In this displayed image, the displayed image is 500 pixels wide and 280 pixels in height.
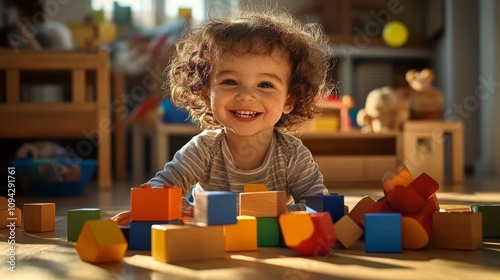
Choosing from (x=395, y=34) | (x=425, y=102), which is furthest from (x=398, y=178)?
(x=395, y=34)

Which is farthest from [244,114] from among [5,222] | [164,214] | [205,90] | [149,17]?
[149,17]

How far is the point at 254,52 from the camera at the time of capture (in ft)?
4.51

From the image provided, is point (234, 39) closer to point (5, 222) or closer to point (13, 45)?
point (5, 222)

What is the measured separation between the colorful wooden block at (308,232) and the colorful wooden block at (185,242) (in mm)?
98

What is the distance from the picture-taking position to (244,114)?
1391mm

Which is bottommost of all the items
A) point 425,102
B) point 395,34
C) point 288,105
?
point 288,105

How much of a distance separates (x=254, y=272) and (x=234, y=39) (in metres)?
0.64

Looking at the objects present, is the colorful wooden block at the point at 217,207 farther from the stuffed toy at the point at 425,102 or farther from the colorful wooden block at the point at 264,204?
the stuffed toy at the point at 425,102

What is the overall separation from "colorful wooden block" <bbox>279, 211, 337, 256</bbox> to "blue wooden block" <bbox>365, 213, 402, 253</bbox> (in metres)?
0.05

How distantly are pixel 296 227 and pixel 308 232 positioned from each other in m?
0.02

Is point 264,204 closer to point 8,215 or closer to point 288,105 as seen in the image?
point 288,105

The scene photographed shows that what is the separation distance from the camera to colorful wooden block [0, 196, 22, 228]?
1389mm

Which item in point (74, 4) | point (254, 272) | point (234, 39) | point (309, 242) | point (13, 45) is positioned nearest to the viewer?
point (254, 272)

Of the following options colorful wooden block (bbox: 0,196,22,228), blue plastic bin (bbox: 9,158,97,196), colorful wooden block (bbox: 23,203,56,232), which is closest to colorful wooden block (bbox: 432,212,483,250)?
colorful wooden block (bbox: 23,203,56,232)
